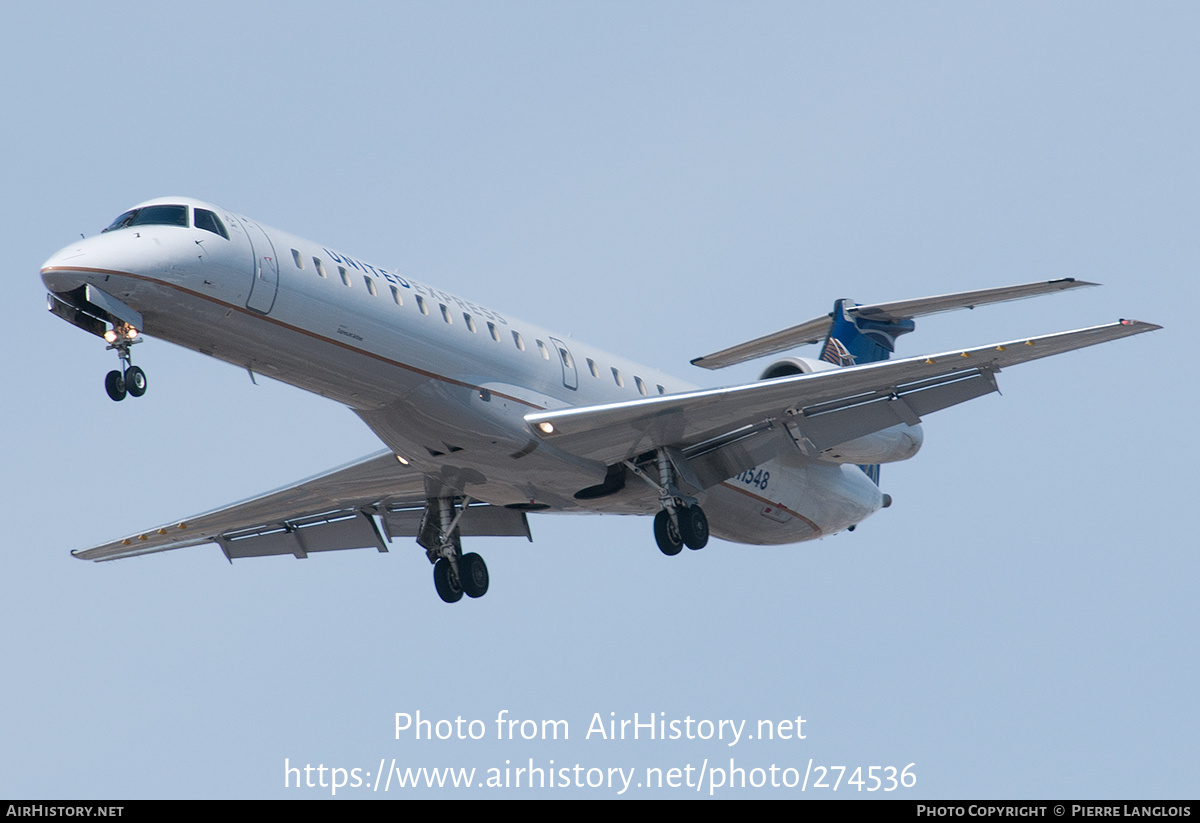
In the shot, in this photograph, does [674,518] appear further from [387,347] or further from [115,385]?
[115,385]

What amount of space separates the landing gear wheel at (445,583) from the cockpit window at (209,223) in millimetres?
6529

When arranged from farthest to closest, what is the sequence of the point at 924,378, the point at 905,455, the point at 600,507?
the point at 905,455 → the point at 600,507 → the point at 924,378

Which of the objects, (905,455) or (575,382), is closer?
(575,382)

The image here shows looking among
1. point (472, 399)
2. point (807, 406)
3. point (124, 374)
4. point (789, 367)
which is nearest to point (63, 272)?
point (124, 374)

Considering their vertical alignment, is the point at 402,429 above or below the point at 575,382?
below

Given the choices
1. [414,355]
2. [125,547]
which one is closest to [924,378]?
[414,355]

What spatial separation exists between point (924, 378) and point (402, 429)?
21.3 ft

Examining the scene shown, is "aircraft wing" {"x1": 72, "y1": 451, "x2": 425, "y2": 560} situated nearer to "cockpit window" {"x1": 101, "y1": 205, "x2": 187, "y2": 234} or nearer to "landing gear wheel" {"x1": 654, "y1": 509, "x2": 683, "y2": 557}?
"landing gear wheel" {"x1": 654, "y1": 509, "x2": 683, "y2": 557}

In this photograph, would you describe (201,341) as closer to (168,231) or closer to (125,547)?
(168,231)

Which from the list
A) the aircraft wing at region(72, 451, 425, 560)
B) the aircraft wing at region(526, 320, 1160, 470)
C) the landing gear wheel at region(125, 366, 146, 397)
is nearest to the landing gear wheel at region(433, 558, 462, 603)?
the aircraft wing at region(72, 451, 425, 560)

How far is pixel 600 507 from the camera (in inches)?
797

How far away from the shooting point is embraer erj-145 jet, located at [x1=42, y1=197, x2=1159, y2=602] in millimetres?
15867

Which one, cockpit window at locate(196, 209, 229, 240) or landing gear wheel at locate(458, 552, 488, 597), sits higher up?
cockpit window at locate(196, 209, 229, 240)

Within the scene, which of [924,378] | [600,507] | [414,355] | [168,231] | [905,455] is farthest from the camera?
[905,455]
